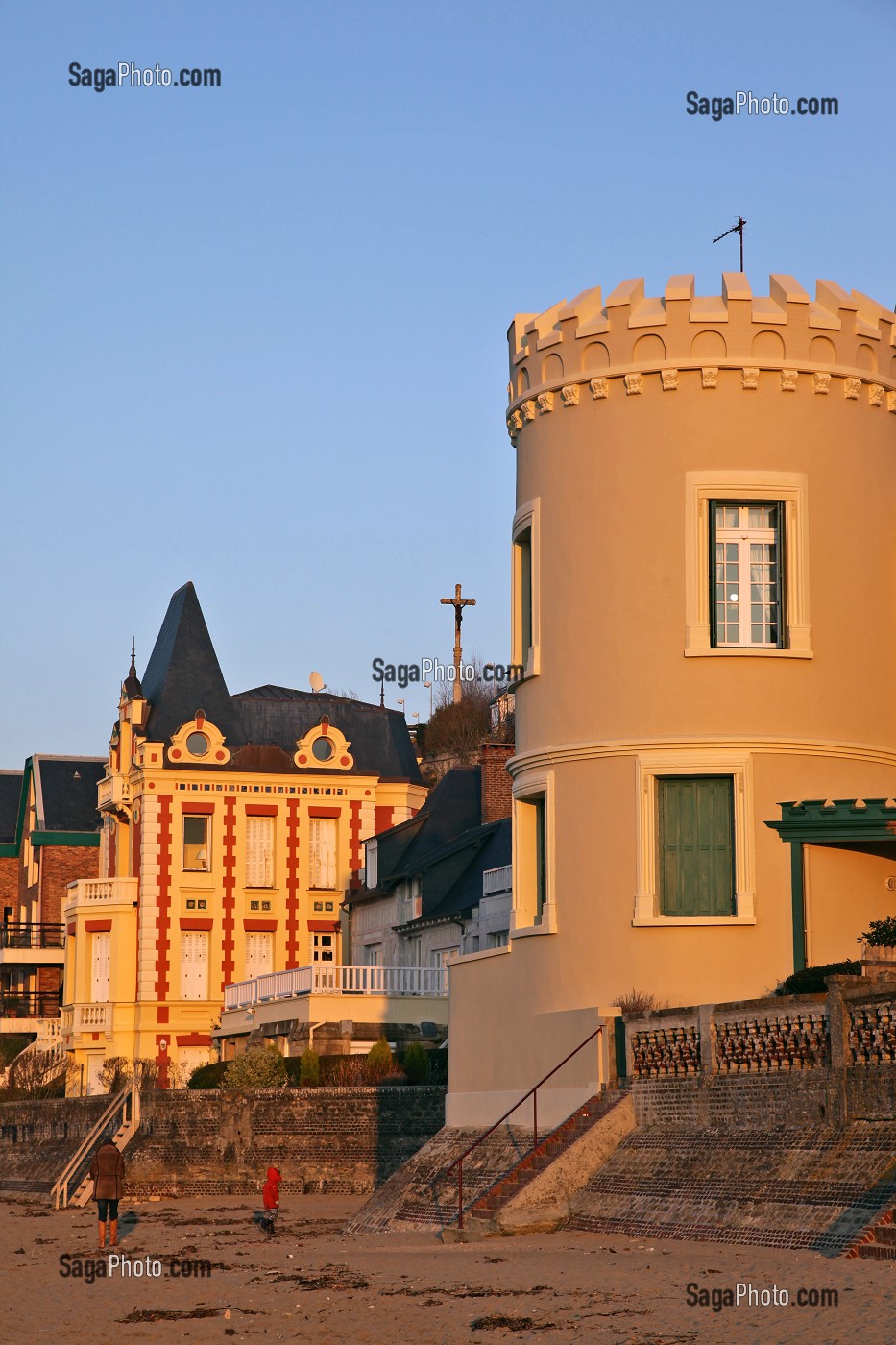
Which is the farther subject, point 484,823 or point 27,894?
point 27,894

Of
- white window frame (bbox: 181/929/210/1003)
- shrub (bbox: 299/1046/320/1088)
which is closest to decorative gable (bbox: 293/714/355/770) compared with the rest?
white window frame (bbox: 181/929/210/1003)

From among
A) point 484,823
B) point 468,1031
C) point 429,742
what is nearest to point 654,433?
point 468,1031

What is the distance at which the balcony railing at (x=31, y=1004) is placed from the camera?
209 ft

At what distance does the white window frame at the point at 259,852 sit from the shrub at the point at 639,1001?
33359 mm

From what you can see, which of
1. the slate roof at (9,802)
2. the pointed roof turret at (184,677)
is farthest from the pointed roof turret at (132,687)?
the slate roof at (9,802)

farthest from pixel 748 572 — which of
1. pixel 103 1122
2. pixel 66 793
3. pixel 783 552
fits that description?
pixel 66 793

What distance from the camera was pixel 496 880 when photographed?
135 feet

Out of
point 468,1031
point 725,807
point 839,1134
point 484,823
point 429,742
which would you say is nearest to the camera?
point 839,1134

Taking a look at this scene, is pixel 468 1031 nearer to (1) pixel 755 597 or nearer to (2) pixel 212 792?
(1) pixel 755 597

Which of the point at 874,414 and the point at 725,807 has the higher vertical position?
the point at 874,414

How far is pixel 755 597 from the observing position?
23328 millimetres

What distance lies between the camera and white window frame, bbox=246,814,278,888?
5500 cm

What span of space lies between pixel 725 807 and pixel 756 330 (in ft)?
18.5

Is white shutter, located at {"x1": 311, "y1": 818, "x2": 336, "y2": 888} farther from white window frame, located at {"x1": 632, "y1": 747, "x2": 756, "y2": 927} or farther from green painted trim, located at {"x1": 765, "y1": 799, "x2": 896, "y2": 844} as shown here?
green painted trim, located at {"x1": 765, "y1": 799, "x2": 896, "y2": 844}
